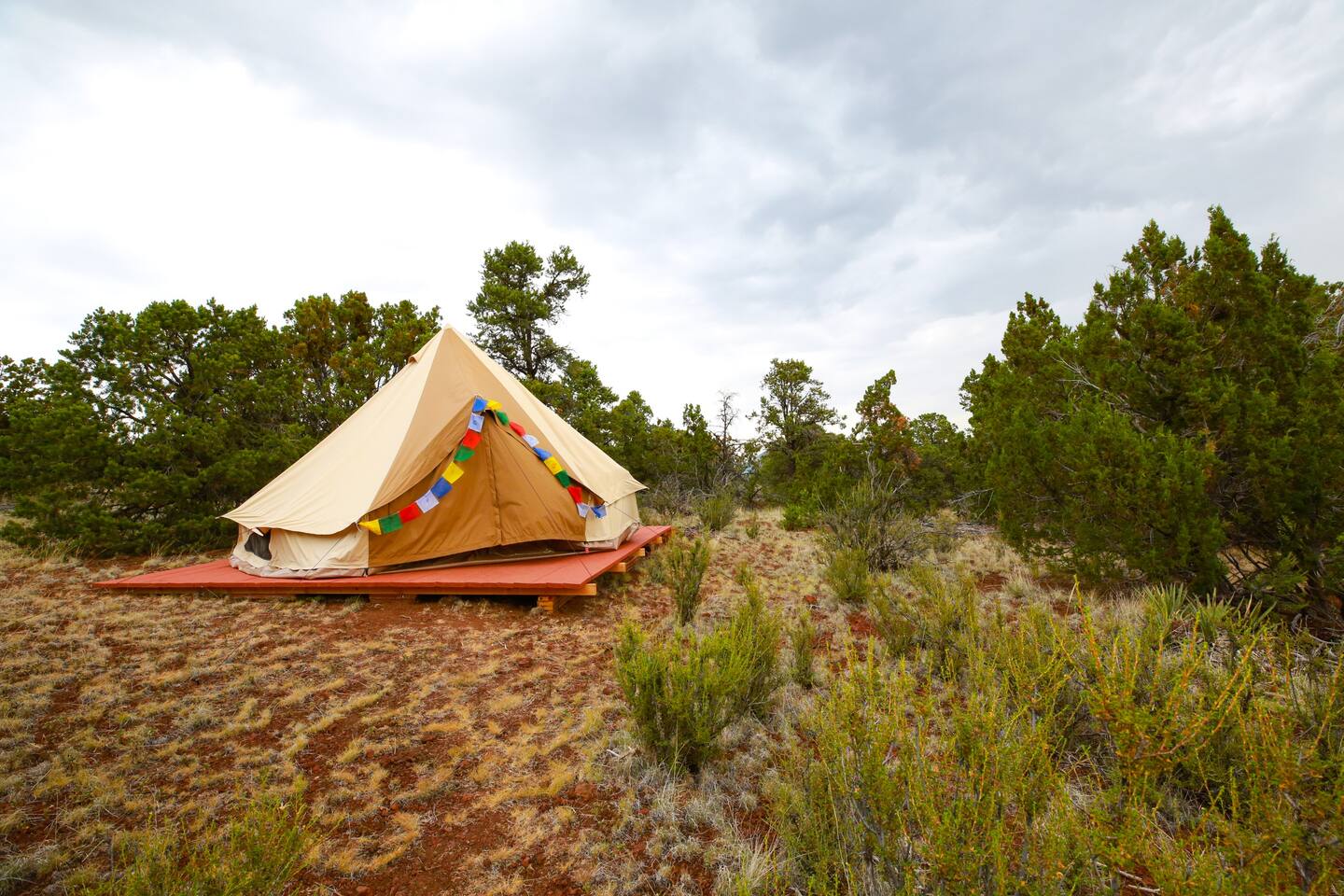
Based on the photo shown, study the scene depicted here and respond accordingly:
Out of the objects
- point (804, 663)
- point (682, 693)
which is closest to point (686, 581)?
point (804, 663)

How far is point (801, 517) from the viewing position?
9.83 meters

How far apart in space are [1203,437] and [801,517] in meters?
6.34

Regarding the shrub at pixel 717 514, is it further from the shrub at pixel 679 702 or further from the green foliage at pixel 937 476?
the shrub at pixel 679 702

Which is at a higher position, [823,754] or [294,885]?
[823,754]

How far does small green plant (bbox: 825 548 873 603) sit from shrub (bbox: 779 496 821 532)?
168 inches

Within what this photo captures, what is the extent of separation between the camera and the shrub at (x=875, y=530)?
21.0ft

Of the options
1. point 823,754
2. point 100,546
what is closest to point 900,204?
point 823,754

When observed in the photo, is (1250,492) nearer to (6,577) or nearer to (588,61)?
(588,61)

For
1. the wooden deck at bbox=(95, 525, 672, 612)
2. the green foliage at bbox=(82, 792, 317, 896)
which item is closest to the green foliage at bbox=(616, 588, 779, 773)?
the green foliage at bbox=(82, 792, 317, 896)

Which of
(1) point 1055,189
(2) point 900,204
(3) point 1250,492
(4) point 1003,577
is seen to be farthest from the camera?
(2) point 900,204

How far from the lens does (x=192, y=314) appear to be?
717cm

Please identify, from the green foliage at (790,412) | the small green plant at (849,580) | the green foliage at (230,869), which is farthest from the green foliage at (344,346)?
the green foliage at (790,412)

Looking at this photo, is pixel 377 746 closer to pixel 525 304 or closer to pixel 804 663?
pixel 804 663

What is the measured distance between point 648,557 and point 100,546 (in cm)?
722
